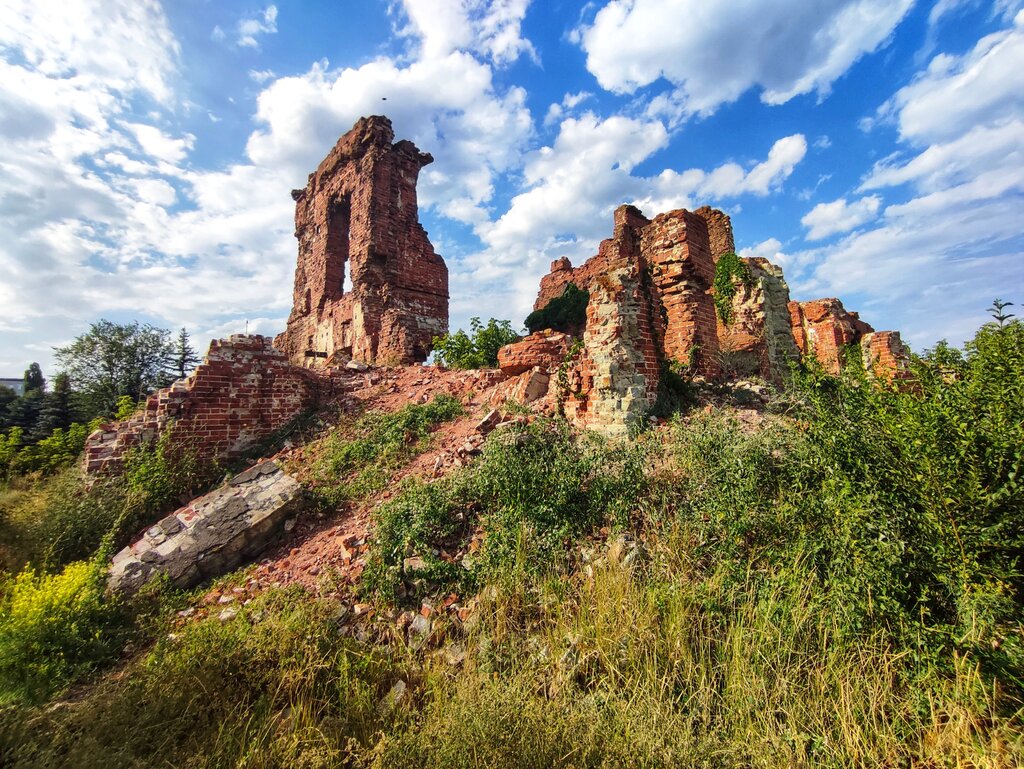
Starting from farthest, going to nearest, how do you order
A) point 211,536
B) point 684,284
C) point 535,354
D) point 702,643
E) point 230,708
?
point 684,284 → point 535,354 → point 211,536 → point 702,643 → point 230,708

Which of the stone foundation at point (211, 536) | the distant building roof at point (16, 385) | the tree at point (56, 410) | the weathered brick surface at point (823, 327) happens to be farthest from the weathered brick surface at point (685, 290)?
the distant building roof at point (16, 385)

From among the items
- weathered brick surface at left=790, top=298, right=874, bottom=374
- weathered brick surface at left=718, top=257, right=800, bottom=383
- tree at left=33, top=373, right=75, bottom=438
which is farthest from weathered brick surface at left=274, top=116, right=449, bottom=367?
weathered brick surface at left=790, top=298, right=874, bottom=374

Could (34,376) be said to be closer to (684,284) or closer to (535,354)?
(535,354)

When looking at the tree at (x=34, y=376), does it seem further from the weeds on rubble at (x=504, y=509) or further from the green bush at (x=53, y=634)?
the weeds on rubble at (x=504, y=509)

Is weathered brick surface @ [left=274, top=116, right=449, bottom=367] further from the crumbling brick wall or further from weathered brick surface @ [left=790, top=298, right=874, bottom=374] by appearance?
weathered brick surface @ [left=790, top=298, right=874, bottom=374]

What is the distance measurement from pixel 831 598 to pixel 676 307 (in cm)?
624

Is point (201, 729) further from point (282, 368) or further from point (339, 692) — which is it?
point (282, 368)

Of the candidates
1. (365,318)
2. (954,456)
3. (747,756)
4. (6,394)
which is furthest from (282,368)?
(6,394)

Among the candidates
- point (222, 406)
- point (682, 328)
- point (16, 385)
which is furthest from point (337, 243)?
point (16, 385)

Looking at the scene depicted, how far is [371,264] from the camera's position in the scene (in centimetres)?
1214

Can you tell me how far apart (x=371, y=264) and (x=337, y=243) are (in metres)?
3.35

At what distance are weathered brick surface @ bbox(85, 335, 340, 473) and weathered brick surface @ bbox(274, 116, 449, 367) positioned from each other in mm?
2469

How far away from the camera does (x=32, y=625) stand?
122 inches

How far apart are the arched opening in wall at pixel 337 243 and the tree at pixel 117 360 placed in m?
11.5
